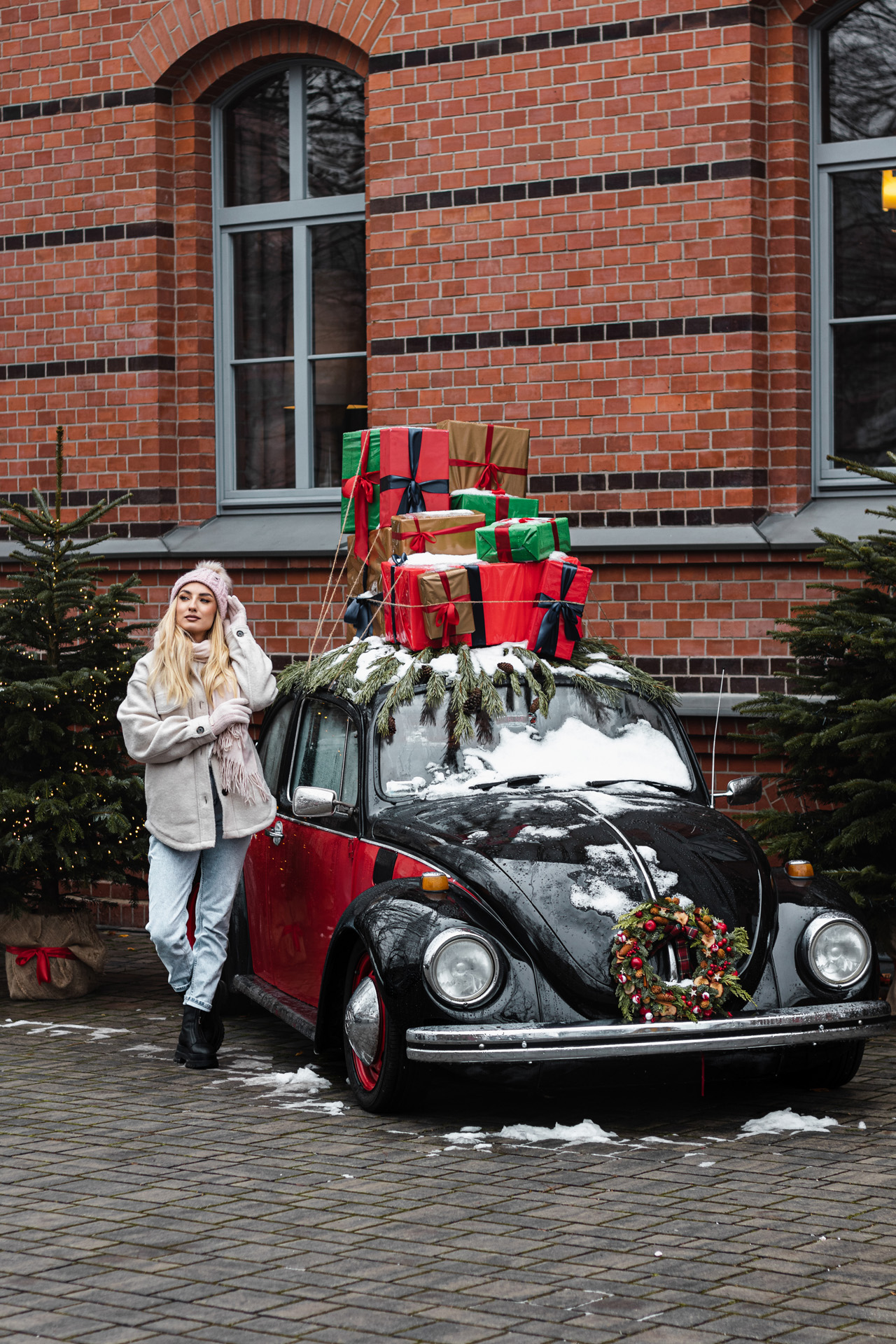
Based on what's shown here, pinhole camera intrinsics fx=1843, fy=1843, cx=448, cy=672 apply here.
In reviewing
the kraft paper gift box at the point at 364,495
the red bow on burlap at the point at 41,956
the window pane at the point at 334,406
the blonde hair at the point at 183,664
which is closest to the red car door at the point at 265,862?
the blonde hair at the point at 183,664

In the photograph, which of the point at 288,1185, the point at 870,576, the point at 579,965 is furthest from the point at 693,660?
the point at 288,1185

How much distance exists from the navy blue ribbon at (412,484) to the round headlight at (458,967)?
113 inches

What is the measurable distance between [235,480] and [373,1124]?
6.66m

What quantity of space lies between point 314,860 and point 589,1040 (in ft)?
5.84

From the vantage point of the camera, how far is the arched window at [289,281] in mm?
11719

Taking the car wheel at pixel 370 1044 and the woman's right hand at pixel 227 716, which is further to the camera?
the woman's right hand at pixel 227 716

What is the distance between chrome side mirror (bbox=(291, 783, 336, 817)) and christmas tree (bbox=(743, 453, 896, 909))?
2.24 meters

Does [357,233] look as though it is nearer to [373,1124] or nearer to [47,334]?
[47,334]

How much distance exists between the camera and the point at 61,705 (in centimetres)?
884

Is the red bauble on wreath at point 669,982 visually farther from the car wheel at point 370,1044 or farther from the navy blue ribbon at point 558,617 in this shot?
the navy blue ribbon at point 558,617

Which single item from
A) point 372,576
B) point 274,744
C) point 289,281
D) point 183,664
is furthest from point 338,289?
point 183,664

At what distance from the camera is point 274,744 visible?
8.12 metres

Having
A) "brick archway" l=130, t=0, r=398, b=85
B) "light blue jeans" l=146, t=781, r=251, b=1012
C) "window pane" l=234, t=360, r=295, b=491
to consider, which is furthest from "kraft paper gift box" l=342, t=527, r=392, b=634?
"brick archway" l=130, t=0, r=398, b=85

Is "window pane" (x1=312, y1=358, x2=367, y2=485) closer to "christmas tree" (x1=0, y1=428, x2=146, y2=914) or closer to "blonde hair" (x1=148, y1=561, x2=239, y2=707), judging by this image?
"christmas tree" (x1=0, y1=428, x2=146, y2=914)
